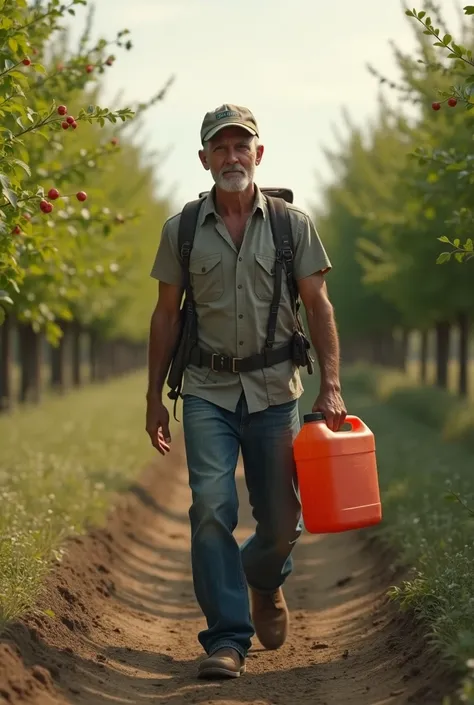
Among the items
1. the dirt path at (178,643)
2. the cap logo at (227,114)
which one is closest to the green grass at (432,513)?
the dirt path at (178,643)

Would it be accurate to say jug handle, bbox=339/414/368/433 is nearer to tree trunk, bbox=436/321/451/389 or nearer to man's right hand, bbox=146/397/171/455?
man's right hand, bbox=146/397/171/455

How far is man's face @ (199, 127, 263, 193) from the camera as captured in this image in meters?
6.08

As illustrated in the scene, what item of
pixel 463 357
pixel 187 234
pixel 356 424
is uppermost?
pixel 187 234

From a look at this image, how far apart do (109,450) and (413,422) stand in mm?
7201

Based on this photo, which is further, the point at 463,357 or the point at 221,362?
the point at 463,357

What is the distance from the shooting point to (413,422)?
21.4m

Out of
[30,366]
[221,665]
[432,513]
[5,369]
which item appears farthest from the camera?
[30,366]

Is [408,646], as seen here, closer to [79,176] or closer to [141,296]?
[79,176]

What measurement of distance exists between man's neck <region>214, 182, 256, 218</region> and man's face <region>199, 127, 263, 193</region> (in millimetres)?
121

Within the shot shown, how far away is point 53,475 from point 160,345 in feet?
17.3

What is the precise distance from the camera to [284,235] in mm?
6215

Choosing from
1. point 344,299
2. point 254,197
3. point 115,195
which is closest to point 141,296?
point 344,299

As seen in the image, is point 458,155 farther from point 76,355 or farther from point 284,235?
point 76,355

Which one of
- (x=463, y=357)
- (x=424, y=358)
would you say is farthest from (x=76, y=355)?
(x=463, y=357)
